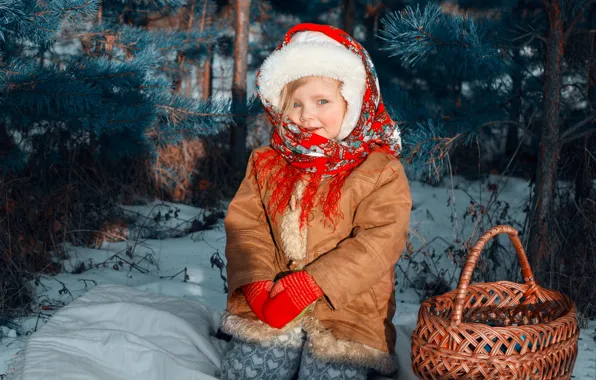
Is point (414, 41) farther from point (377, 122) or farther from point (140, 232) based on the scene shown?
point (140, 232)

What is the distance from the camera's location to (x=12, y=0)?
127 inches

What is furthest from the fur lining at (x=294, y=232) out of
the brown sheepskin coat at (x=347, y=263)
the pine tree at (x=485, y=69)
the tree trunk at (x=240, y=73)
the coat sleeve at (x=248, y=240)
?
the tree trunk at (x=240, y=73)

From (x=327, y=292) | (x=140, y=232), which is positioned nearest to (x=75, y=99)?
(x=140, y=232)

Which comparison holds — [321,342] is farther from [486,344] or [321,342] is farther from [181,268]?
[181,268]

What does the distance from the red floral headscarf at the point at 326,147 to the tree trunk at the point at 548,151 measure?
141 cm

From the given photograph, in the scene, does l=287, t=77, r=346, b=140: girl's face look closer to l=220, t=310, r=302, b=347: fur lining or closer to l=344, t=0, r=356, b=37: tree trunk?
l=220, t=310, r=302, b=347: fur lining

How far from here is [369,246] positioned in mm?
2354

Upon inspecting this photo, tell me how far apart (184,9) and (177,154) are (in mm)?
2542

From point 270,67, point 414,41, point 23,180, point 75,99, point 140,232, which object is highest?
point 414,41

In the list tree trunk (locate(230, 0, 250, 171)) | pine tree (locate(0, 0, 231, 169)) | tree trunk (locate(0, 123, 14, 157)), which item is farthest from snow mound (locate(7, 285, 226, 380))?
tree trunk (locate(230, 0, 250, 171))

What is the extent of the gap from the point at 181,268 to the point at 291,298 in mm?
2093

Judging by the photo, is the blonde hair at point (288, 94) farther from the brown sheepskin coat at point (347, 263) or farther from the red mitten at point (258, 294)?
the red mitten at point (258, 294)

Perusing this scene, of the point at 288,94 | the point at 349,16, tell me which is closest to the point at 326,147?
the point at 288,94

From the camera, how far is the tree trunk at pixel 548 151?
3521 mm
